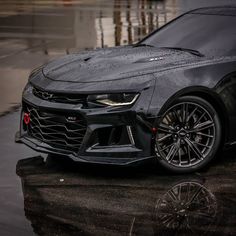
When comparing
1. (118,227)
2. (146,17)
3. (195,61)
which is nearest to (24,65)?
(195,61)

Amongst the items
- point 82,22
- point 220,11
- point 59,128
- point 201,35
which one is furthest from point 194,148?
point 82,22

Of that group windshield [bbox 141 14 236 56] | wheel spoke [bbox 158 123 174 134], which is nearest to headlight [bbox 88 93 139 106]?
wheel spoke [bbox 158 123 174 134]

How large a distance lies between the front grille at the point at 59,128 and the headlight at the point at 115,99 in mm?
201

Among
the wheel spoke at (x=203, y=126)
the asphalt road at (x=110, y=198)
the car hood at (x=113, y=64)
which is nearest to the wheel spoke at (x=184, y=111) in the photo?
the wheel spoke at (x=203, y=126)

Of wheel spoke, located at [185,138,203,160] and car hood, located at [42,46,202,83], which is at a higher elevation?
car hood, located at [42,46,202,83]

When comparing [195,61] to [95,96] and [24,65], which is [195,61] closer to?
[95,96]

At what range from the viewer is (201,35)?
278 inches

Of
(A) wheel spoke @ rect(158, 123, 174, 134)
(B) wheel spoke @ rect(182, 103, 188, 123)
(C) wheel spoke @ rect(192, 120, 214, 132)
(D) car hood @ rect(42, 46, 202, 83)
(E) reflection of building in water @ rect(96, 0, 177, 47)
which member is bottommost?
(E) reflection of building in water @ rect(96, 0, 177, 47)

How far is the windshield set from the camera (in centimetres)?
674

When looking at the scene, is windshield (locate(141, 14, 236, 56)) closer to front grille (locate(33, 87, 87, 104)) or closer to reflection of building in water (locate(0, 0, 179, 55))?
front grille (locate(33, 87, 87, 104))

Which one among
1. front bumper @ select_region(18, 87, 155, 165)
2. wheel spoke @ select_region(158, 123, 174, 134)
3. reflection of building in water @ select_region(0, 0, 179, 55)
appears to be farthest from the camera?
reflection of building in water @ select_region(0, 0, 179, 55)

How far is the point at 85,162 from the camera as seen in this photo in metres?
5.98

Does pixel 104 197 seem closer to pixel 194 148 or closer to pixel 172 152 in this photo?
pixel 172 152

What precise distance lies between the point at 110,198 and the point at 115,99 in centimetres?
88
